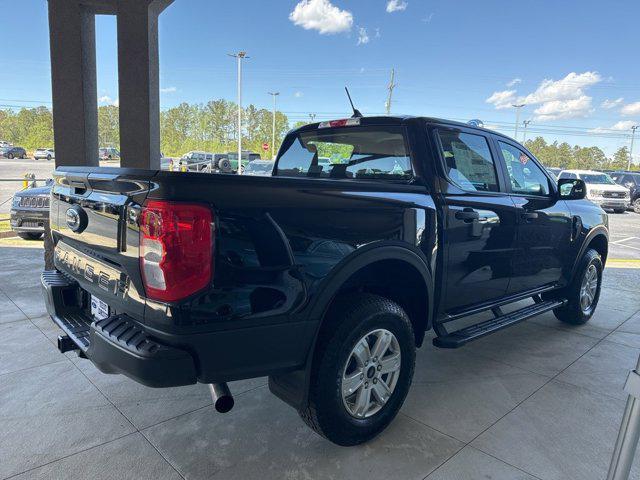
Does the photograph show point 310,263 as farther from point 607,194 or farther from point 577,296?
point 607,194

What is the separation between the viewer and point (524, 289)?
4078 mm

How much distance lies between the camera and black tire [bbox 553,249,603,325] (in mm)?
4750

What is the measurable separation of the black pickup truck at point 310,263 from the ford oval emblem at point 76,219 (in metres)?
0.01

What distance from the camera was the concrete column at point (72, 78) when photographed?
17.1 ft

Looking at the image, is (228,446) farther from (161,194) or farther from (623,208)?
(623,208)

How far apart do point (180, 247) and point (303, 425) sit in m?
1.58

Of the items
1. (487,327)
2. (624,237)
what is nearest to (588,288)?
(487,327)

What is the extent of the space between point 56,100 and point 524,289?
17.7ft

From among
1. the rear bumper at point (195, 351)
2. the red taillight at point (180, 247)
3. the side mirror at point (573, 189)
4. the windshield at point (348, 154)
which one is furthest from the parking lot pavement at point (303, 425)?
the windshield at point (348, 154)

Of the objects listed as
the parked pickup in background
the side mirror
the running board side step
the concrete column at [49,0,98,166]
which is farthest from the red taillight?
the parked pickup in background

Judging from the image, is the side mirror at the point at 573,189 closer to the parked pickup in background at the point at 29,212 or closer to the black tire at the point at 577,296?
the black tire at the point at 577,296

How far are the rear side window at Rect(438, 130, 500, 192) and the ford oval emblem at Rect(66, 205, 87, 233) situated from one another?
2.27 m

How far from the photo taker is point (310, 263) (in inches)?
86.4

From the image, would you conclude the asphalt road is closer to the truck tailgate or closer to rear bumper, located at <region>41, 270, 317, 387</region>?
rear bumper, located at <region>41, 270, 317, 387</region>
